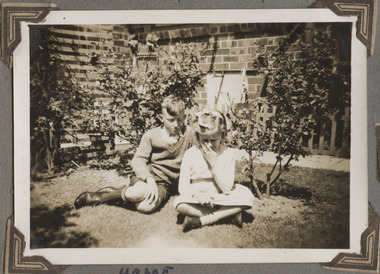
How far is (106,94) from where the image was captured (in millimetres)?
2154

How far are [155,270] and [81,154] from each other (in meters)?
0.92

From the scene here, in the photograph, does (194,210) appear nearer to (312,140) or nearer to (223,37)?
(312,140)

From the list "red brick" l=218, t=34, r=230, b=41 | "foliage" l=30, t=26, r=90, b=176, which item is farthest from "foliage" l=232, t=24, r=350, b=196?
"foliage" l=30, t=26, r=90, b=176

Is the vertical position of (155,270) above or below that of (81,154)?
below

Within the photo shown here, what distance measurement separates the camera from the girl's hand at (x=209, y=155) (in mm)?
2133

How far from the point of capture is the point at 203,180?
2.13m

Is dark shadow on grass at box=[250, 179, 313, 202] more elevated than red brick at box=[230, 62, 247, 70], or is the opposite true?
red brick at box=[230, 62, 247, 70]

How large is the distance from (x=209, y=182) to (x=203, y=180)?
0.04 metres

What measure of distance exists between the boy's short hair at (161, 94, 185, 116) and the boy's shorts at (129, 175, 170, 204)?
460mm

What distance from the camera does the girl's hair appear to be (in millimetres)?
2123

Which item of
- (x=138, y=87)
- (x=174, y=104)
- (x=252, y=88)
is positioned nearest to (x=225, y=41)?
(x=252, y=88)

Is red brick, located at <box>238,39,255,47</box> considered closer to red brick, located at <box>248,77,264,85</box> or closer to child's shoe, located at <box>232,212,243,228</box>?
red brick, located at <box>248,77,264,85</box>

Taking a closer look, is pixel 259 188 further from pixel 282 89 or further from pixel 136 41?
pixel 136 41

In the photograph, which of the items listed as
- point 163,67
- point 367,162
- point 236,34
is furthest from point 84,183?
point 367,162
